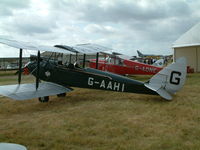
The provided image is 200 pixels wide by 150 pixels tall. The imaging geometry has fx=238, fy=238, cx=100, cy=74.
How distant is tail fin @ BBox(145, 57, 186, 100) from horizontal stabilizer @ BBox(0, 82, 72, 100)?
2.89 metres

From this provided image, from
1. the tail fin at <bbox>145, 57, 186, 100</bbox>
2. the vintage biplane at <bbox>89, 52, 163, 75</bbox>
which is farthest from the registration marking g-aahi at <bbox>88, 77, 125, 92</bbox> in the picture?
the vintage biplane at <bbox>89, 52, 163, 75</bbox>

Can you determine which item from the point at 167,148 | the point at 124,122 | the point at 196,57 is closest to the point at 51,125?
the point at 124,122

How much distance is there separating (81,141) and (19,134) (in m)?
1.23

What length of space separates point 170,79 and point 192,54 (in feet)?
44.2

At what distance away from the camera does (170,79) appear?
22.2 feet

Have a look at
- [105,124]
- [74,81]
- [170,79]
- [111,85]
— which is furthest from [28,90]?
[170,79]

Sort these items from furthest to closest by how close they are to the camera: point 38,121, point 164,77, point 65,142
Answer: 1. point 164,77
2. point 38,121
3. point 65,142

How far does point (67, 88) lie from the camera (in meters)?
7.79

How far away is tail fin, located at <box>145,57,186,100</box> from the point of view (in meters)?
6.69

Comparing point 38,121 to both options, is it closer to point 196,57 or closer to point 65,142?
point 65,142

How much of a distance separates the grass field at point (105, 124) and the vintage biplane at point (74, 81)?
392 mm

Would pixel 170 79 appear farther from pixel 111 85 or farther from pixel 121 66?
pixel 121 66

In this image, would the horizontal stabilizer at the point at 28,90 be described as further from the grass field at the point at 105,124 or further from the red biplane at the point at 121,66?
the red biplane at the point at 121,66

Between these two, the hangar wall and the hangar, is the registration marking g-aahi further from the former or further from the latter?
the hangar wall
